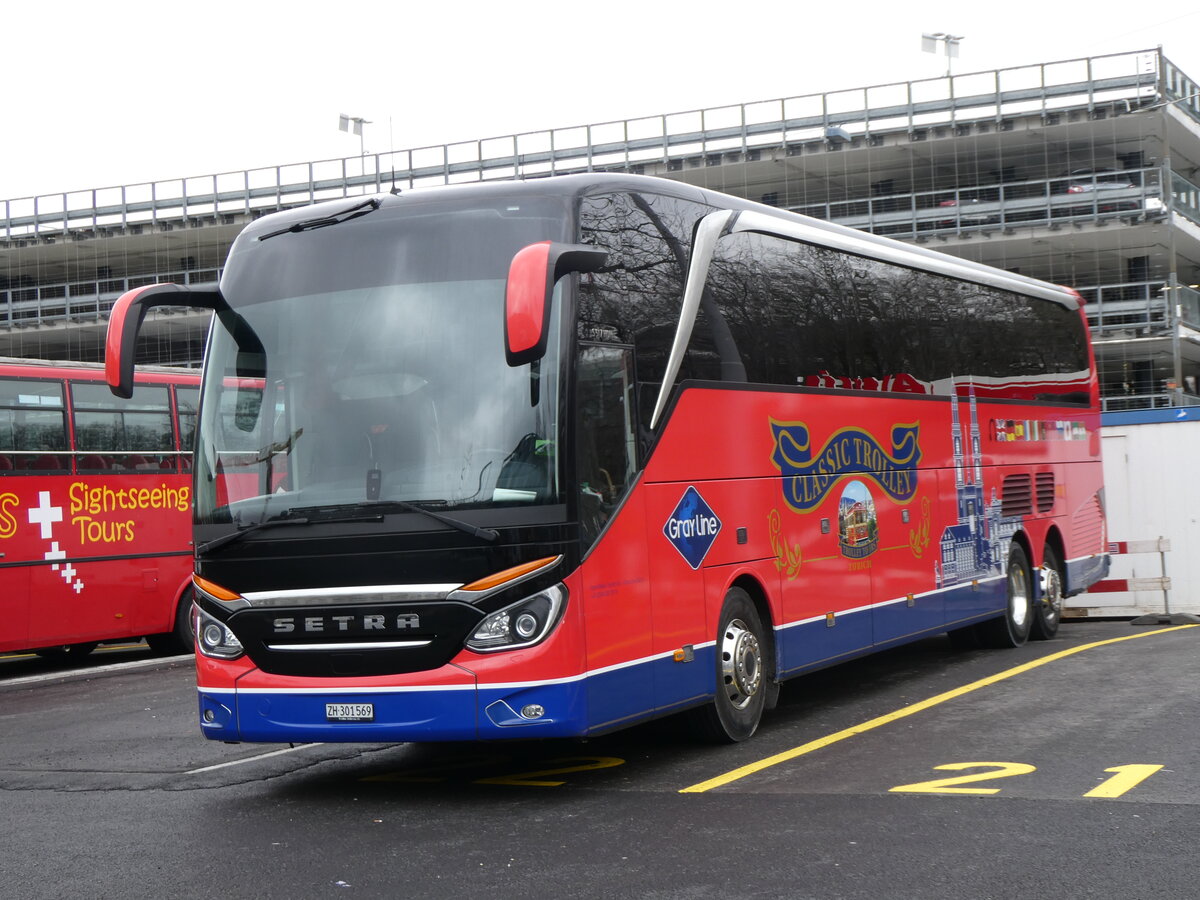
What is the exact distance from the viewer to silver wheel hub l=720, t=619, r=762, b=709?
9672 mm

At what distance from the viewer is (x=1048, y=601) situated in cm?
1644

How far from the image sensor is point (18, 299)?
57438mm

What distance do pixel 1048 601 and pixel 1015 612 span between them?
1.04m

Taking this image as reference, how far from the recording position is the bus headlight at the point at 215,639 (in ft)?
27.8

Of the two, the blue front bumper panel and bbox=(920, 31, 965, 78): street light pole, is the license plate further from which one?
bbox=(920, 31, 965, 78): street light pole

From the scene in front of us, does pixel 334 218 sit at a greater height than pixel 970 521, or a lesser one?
greater

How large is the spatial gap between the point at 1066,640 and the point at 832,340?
22.0 feet

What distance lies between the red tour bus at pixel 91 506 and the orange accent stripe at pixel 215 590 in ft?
30.5

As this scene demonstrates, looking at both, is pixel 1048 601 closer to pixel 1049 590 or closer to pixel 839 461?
pixel 1049 590

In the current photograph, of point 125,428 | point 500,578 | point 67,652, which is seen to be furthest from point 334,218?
point 67,652

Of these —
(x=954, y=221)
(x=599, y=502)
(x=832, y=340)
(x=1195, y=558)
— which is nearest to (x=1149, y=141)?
(x=954, y=221)

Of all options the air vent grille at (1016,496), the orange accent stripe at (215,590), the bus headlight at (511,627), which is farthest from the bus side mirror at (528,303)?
the air vent grille at (1016,496)

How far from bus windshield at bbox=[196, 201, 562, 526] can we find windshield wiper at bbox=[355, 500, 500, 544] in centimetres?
3

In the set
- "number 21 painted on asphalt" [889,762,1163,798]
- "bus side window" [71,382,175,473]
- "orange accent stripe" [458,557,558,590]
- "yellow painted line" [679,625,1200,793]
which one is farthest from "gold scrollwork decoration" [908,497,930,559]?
"bus side window" [71,382,175,473]
